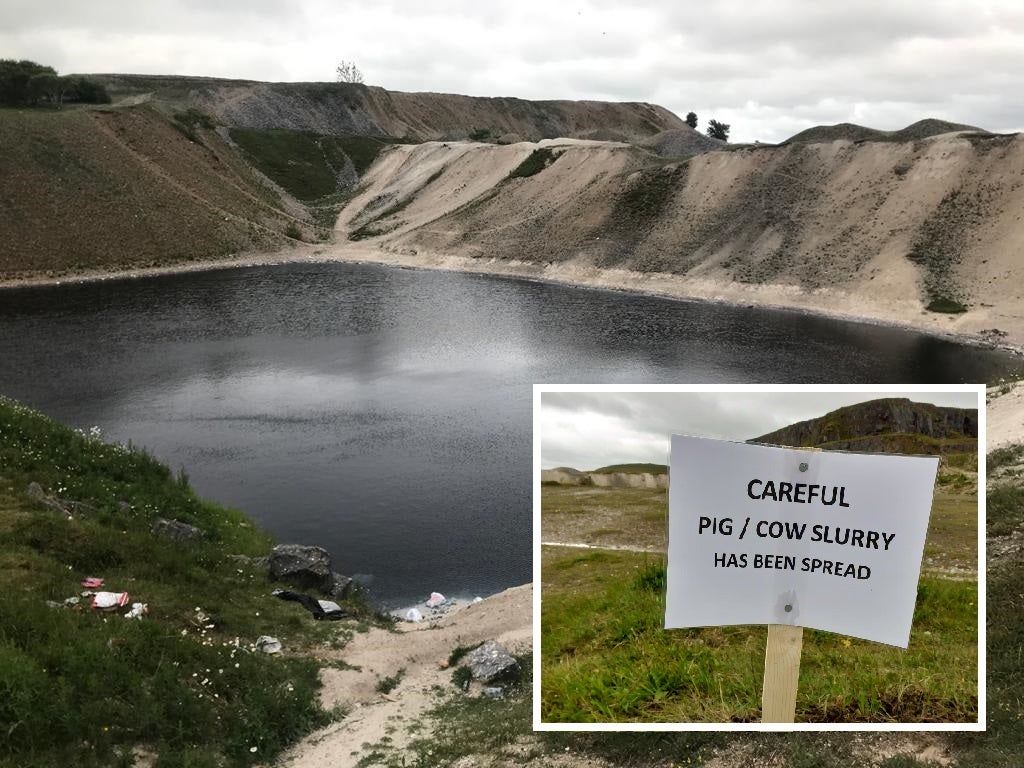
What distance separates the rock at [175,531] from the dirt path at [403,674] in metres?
5.14

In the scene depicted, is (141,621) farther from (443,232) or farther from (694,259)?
(443,232)

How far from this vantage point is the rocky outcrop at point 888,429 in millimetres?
4996

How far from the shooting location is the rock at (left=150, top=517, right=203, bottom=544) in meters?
18.4

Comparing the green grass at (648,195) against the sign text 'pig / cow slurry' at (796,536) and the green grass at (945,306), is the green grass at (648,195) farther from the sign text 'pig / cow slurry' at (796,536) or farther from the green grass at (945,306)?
the sign text 'pig / cow slurry' at (796,536)

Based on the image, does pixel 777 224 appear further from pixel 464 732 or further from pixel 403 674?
pixel 464 732

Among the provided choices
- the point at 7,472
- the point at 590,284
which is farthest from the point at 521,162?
the point at 7,472

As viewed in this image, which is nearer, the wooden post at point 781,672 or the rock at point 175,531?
the wooden post at point 781,672

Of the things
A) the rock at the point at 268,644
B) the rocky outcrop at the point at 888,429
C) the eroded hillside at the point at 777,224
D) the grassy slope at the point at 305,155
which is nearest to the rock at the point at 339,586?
the rock at the point at 268,644

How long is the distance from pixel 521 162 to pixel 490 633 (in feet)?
286

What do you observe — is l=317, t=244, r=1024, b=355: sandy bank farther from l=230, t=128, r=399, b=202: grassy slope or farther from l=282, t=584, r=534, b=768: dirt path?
l=282, t=584, r=534, b=768: dirt path

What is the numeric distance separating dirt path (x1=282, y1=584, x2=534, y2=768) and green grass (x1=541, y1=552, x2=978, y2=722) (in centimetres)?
617

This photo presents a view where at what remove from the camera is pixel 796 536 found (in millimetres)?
4754

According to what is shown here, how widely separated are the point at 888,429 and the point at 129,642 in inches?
447

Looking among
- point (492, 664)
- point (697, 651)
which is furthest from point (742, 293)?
point (697, 651)
